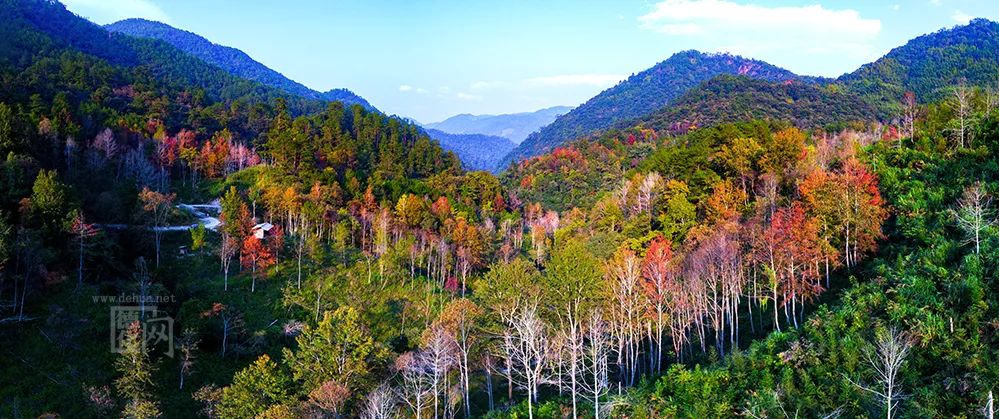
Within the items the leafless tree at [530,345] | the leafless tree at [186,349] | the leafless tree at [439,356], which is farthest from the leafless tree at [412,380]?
the leafless tree at [186,349]

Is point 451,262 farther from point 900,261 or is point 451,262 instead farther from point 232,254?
point 900,261

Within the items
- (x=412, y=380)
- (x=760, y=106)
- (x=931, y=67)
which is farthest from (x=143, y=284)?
(x=931, y=67)

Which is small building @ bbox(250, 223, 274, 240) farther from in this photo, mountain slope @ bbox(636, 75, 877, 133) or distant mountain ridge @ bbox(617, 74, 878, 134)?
mountain slope @ bbox(636, 75, 877, 133)

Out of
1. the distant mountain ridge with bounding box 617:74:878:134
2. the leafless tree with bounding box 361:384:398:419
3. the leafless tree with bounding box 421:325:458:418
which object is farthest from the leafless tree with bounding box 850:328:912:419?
the distant mountain ridge with bounding box 617:74:878:134

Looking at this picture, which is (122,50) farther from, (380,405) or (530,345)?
(530,345)

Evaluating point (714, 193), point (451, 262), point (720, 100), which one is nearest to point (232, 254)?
point (451, 262)

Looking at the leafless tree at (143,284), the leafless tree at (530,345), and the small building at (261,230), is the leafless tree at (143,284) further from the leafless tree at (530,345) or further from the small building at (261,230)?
the leafless tree at (530,345)
